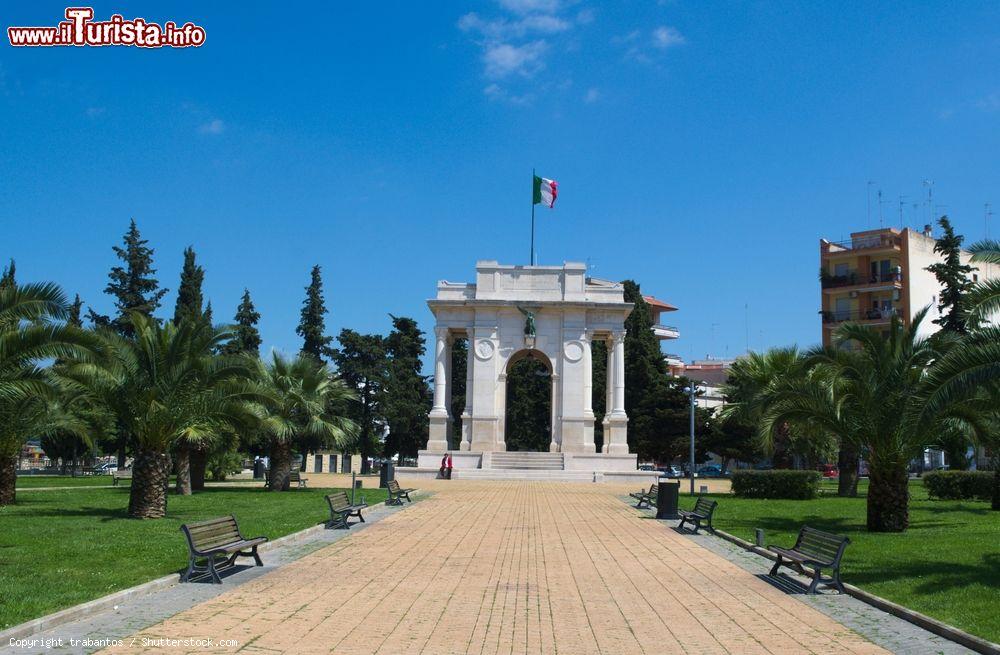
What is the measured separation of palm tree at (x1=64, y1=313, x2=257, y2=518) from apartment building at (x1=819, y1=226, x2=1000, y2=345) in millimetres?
54142

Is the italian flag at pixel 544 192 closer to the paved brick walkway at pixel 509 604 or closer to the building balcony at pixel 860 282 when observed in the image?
the building balcony at pixel 860 282

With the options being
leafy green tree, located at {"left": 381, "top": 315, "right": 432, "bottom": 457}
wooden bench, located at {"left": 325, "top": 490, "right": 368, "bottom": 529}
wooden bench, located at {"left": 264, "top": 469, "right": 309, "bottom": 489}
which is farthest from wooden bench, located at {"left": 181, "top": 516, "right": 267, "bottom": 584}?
leafy green tree, located at {"left": 381, "top": 315, "right": 432, "bottom": 457}

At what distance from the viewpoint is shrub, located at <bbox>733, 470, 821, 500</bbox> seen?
33938 millimetres

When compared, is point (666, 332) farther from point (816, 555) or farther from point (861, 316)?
point (816, 555)

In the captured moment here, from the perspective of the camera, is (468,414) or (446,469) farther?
(468,414)

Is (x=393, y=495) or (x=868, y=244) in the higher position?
(x=868, y=244)

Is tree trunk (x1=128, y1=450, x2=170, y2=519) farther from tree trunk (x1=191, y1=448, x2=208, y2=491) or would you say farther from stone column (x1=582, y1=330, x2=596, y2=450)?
stone column (x1=582, y1=330, x2=596, y2=450)

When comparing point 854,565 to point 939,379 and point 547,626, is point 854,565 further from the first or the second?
point 547,626

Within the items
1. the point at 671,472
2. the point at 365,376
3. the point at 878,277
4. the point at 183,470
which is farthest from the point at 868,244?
the point at 183,470

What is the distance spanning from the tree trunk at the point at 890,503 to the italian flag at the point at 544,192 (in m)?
41.0

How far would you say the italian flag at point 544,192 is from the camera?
61.1 metres

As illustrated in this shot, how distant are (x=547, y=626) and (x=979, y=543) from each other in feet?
40.4

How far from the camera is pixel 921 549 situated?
18.1m

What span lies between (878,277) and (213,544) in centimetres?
6494
